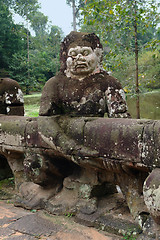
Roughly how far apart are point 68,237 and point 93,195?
60 cm

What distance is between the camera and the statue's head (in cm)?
313

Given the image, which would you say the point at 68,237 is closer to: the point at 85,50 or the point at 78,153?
the point at 78,153

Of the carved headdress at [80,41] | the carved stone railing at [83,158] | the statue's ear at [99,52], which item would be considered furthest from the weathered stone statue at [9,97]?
the statue's ear at [99,52]

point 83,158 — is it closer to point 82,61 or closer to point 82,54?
point 82,61

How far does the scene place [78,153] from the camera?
2805mm

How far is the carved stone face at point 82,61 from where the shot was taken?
312 centimetres

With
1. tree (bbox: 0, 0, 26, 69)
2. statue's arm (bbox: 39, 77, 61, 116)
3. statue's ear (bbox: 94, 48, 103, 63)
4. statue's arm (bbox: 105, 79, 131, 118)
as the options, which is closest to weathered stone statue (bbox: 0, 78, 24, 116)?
statue's arm (bbox: 39, 77, 61, 116)

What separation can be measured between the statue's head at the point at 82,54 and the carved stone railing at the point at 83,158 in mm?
612

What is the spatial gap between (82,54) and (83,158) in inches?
48.8

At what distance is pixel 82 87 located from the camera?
124 inches

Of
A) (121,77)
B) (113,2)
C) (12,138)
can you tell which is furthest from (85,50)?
(121,77)

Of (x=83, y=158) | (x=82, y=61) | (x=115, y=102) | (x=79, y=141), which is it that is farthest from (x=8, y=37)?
(x=83, y=158)

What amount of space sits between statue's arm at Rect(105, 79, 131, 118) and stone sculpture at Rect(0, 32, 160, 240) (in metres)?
0.01

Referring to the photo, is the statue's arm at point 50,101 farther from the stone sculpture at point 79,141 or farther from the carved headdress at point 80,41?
the carved headdress at point 80,41
